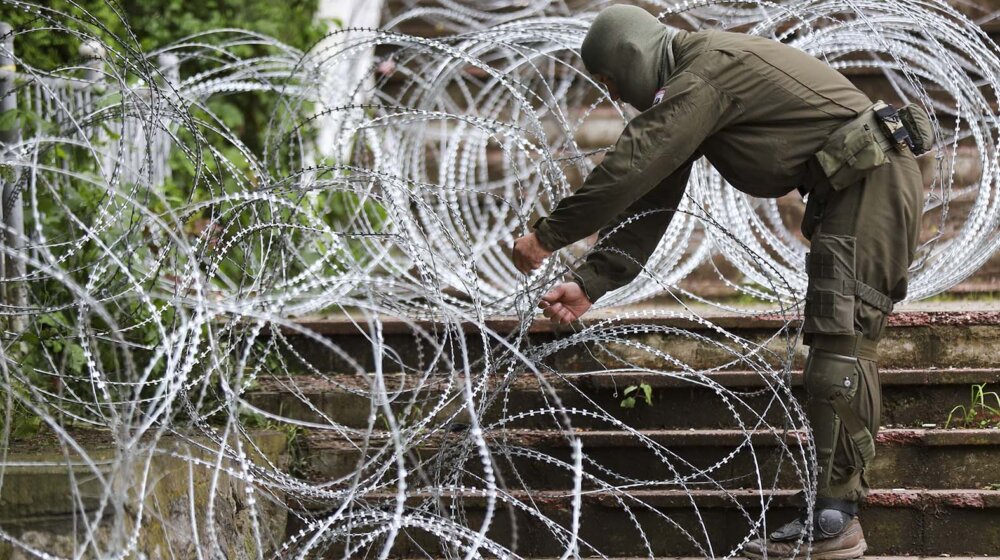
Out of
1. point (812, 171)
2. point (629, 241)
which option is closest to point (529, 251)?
point (629, 241)

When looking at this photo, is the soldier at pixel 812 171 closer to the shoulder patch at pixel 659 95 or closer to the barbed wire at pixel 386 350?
the shoulder patch at pixel 659 95

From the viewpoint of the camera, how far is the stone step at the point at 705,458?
390 centimetres

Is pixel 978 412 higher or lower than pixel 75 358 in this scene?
higher

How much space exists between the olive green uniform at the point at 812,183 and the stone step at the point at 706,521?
0.39 m

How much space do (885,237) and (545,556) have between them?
1626 mm

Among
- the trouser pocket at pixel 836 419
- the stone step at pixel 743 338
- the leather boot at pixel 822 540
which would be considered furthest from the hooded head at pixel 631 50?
the leather boot at pixel 822 540

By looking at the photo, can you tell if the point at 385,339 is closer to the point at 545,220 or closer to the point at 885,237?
the point at 545,220

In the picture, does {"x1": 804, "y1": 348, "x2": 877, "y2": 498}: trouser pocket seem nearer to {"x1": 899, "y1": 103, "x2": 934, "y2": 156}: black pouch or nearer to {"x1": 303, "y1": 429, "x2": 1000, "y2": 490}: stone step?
{"x1": 303, "y1": 429, "x2": 1000, "y2": 490}: stone step

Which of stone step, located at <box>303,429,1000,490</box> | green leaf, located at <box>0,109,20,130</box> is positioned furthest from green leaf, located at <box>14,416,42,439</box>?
green leaf, located at <box>0,109,20,130</box>

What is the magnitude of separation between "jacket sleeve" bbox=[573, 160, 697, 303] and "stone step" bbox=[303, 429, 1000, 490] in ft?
2.00

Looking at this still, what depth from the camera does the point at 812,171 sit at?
134 inches

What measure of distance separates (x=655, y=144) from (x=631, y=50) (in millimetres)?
371

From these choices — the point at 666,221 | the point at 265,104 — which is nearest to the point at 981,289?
the point at 666,221

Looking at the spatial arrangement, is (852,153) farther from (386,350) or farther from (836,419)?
(386,350)
